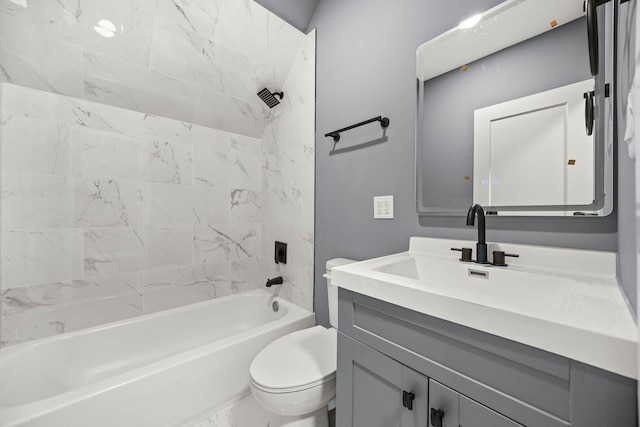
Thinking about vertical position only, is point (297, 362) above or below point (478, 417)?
below

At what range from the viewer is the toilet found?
3.46ft

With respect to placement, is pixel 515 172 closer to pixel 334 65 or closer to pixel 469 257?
pixel 469 257

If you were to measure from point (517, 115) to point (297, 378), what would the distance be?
1.36 m

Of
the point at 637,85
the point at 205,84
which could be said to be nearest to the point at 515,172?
the point at 637,85

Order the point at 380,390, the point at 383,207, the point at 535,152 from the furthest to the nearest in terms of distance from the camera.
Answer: the point at 383,207 → the point at 535,152 → the point at 380,390

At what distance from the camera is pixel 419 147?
4.30 feet

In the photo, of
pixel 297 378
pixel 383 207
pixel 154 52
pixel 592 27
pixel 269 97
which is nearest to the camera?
pixel 592 27

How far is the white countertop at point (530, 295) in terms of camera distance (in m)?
0.47

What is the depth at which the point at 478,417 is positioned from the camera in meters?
0.62

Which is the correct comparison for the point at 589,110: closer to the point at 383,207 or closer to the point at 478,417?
the point at 383,207

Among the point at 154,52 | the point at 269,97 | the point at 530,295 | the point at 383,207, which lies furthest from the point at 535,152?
the point at 154,52

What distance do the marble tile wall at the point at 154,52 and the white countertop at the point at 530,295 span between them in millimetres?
1673

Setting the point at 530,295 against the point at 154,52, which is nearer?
the point at 530,295

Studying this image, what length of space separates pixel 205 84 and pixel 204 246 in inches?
46.8
